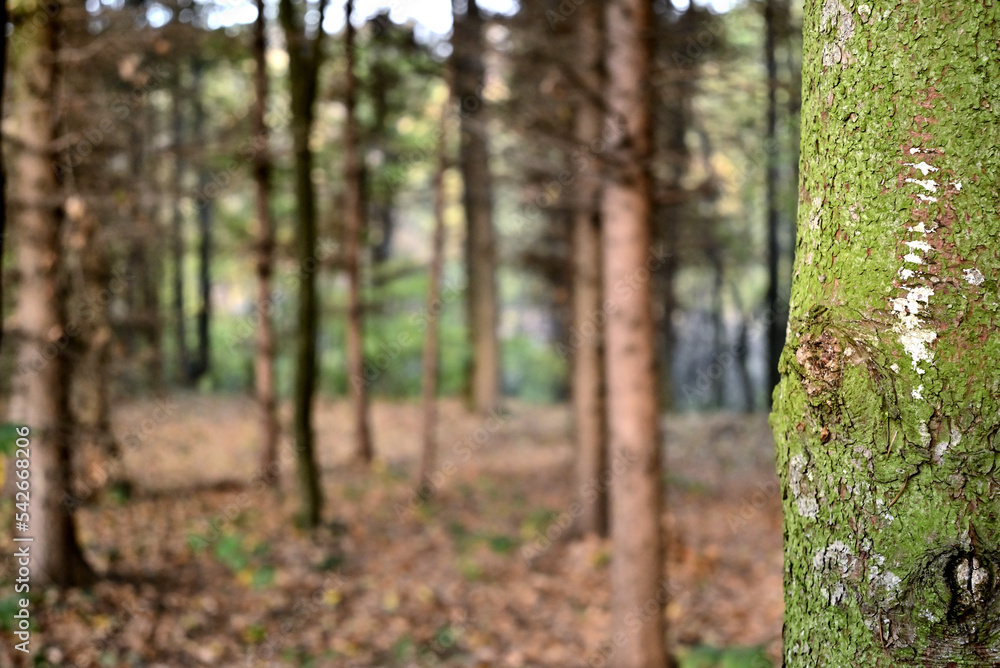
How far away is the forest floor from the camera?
620 cm

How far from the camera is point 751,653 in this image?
5727 millimetres

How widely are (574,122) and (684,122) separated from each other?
186 inches

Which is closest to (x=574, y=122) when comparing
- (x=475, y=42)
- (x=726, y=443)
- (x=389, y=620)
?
(x=475, y=42)

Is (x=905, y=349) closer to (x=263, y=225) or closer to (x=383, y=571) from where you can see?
(x=383, y=571)

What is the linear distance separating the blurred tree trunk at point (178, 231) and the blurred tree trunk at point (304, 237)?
1524 millimetres

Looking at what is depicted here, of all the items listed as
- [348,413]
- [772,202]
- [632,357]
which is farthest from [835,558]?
[348,413]

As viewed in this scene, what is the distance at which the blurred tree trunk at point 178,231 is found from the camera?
47.0 ft

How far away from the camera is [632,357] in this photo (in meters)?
5.78

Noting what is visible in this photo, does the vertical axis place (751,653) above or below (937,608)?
below

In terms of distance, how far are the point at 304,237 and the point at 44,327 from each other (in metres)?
3.74

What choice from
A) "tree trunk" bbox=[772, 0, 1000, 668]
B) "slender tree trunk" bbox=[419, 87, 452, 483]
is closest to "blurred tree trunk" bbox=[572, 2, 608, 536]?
"slender tree trunk" bbox=[419, 87, 452, 483]

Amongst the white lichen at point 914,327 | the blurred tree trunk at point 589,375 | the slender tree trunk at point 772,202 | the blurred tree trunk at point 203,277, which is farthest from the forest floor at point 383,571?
the blurred tree trunk at point 203,277

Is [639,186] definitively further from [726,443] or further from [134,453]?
[726,443]

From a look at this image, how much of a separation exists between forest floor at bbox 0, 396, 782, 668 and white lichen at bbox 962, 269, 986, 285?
15.7 ft
